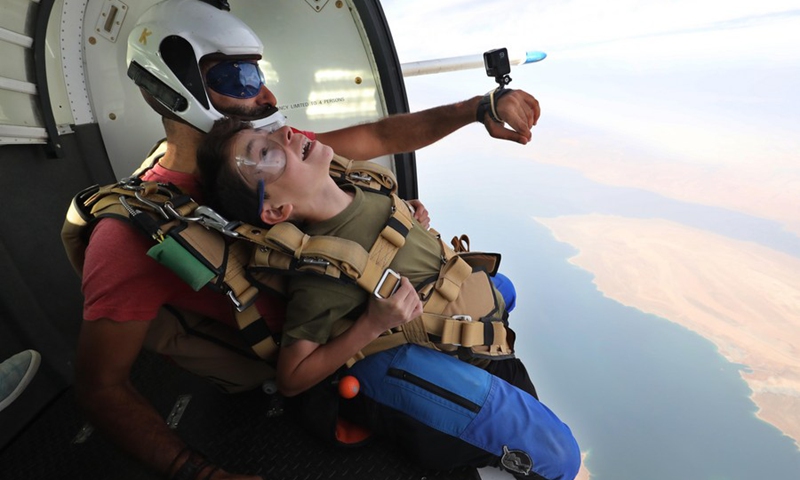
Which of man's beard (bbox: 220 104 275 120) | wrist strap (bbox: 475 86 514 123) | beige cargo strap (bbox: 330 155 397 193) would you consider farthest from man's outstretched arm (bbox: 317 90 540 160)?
man's beard (bbox: 220 104 275 120)

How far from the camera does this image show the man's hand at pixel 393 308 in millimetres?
1258

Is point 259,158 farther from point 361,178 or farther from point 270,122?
point 361,178

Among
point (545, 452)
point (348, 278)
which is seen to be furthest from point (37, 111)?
point (545, 452)

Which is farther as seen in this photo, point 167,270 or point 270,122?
point 270,122

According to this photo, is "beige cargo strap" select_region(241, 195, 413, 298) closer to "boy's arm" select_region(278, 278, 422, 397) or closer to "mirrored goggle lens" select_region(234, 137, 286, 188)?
"boy's arm" select_region(278, 278, 422, 397)

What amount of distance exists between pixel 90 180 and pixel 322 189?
4.86 feet

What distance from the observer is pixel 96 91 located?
217 cm

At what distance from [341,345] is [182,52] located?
100 cm

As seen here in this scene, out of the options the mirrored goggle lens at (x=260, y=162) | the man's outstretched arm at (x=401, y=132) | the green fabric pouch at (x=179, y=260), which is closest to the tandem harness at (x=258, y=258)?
the green fabric pouch at (x=179, y=260)

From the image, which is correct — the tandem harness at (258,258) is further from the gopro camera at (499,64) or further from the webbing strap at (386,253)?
the gopro camera at (499,64)

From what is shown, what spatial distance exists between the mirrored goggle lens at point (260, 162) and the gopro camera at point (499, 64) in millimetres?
910

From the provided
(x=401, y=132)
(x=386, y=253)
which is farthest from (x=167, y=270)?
(x=401, y=132)

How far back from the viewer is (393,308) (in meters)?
1.26

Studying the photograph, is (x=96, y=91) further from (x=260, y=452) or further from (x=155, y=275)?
(x=260, y=452)
